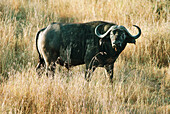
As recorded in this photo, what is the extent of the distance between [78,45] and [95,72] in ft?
2.61

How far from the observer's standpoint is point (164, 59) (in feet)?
22.7

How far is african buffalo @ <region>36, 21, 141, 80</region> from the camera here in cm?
535

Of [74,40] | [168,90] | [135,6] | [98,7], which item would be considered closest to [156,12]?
[135,6]

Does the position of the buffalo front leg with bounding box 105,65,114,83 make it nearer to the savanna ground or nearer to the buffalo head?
the savanna ground

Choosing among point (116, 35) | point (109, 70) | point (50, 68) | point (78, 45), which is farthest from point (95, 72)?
point (116, 35)

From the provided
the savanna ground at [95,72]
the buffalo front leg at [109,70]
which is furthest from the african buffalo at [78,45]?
the savanna ground at [95,72]

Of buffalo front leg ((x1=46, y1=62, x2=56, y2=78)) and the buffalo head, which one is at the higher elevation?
the buffalo head

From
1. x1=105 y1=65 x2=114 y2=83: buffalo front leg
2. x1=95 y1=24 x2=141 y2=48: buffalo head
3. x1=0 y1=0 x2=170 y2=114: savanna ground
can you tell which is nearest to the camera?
x1=0 y1=0 x2=170 y2=114: savanna ground

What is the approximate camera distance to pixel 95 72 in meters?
5.93

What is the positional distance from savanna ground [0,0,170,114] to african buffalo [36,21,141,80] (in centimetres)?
27

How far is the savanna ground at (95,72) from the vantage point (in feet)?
13.8

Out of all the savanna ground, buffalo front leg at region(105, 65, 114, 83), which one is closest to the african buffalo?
buffalo front leg at region(105, 65, 114, 83)

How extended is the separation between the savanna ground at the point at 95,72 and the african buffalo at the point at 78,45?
27 cm

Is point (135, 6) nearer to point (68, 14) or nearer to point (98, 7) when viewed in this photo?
point (98, 7)
